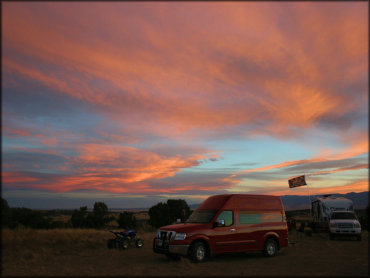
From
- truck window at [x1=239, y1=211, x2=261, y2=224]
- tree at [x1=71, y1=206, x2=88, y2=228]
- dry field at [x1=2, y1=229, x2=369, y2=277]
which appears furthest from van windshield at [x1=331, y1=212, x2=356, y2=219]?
tree at [x1=71, y1=206, x2=88, y2=228]

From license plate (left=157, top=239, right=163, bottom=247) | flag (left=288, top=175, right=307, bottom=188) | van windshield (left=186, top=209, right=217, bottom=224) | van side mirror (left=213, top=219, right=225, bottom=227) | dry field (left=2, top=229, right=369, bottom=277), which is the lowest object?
dry field (left=2, top=229, right=369, bottom=277)

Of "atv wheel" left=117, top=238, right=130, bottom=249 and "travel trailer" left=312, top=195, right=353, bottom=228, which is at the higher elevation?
"travel trailer" left=312, top=195, right=353, bottom=228

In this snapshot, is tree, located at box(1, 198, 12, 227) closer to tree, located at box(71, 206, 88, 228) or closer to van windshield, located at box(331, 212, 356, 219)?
van windshield, located at box(331, 212, 356, 219)

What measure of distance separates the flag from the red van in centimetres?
2928

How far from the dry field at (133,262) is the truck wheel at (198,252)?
37cm

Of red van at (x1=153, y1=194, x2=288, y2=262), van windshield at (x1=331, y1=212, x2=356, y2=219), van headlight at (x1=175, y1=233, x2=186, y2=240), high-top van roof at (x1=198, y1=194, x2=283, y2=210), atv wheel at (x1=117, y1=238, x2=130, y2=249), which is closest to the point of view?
van headlight at (x1=175, y1=233, x2=186, y2=240)

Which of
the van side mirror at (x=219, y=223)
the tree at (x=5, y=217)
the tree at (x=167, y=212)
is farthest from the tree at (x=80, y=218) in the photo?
the tree at (x=5, y=217)

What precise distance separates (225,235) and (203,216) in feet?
4.40

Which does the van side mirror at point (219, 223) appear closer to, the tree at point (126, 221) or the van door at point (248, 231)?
the van door at point (248, 231)

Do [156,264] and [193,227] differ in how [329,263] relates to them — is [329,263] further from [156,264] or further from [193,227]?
[156,264]

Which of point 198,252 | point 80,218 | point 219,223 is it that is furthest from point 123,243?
point 80,218

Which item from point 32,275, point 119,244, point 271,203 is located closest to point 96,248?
point 119,244

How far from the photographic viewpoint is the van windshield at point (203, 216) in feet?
48.2

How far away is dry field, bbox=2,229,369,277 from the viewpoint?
1117cm
